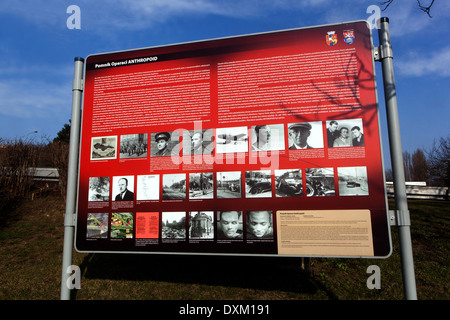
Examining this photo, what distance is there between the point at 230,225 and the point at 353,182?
1.58 m

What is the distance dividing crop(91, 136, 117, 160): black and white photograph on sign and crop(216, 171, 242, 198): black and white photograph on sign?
65.0 inches

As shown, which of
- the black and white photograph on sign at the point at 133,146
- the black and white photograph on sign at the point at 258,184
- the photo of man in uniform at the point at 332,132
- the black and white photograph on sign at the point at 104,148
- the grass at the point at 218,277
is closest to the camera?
the photo of man in uniform at the point at 332,132

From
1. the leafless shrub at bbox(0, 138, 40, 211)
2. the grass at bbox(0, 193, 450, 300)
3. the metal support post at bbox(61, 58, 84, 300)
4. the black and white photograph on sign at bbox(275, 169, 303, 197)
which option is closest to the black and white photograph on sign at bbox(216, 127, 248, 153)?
the black and white photograph on sign at bbox(275, 169, 303, 197)

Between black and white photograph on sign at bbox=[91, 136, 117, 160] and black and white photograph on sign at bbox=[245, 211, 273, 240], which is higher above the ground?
black and white photograph on sign at bbox=[91, 136, 117, 160]

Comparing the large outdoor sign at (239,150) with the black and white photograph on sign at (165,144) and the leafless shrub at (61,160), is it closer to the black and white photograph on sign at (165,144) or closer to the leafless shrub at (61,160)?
the black and white photograph on sign at (165,144)

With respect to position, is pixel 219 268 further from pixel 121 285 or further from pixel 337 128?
pixel 337 128

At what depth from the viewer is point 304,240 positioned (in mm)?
3373

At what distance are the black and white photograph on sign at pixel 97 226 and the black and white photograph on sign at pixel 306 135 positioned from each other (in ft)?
9.22

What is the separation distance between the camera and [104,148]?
4.20 meters

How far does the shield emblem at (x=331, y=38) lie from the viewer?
3598mm

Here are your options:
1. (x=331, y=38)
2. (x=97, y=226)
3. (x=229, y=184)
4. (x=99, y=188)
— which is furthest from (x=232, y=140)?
(x=97, y=226)

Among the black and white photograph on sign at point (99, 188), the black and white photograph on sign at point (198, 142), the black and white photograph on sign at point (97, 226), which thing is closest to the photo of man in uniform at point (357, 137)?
the black and white photograph on sign at point (198, 142)

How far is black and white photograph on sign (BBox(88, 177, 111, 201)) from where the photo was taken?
4.11 metres

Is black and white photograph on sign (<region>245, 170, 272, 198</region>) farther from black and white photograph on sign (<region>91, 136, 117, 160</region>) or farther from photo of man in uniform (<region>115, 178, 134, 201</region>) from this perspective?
black and white photograph on sign (<region>91, 136, 117, 160</region>)
